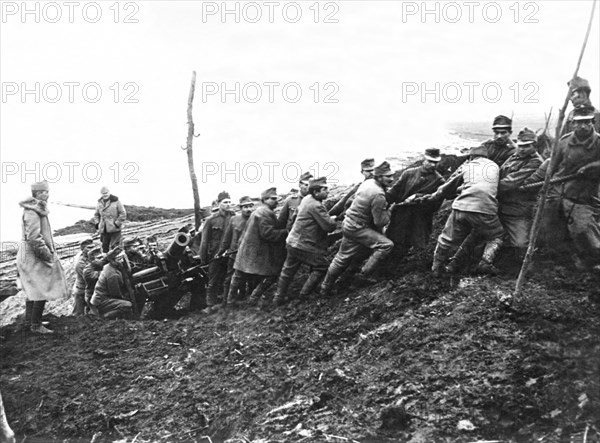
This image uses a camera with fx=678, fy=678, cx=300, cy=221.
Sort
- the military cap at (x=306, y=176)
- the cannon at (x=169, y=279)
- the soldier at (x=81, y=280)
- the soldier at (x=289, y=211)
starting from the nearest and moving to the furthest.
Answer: the military cap at (x=306, y=176) < the soldier at (x=289, y=211) < the cannon at (x=169, y=279) < the soldier at (x=81, y=280)

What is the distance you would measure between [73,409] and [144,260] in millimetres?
3493

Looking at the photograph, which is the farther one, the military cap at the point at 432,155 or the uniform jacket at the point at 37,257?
the uniform jacket at the point at 37,257

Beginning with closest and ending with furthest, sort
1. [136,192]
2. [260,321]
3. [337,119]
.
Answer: [260,321] < [136,192] < [337,119]

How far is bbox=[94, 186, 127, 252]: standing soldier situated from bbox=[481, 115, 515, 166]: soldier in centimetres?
640

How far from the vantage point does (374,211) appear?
7.86 m

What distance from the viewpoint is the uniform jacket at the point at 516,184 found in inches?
285

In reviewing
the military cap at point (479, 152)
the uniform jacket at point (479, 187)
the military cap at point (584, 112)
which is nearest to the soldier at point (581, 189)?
the military cap at point (584, 112)

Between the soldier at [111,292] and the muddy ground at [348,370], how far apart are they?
2.78 ft

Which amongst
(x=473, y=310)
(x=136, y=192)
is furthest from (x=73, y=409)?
(x=136, y=192)

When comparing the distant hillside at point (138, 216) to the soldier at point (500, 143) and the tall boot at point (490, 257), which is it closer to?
the soldier at point (500, 143)

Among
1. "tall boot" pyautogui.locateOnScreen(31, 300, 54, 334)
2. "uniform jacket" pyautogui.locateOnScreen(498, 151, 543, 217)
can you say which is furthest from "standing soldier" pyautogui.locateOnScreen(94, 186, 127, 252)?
"uniform jacket" pyautogui.locateOnScreen(498, 151, 543, 217)

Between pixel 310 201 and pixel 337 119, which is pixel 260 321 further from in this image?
pixel 337 119

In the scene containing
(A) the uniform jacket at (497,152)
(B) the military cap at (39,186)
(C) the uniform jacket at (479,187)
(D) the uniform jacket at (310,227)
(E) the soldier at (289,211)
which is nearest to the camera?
(C) the uniform jacket at (479,187)

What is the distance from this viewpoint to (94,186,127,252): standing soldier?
11.5 meters
